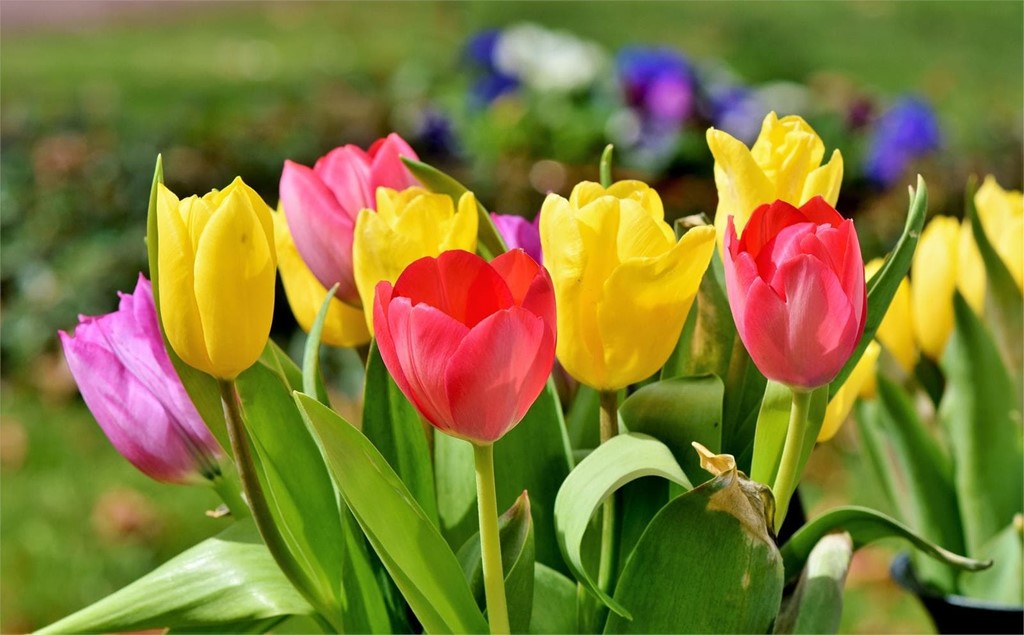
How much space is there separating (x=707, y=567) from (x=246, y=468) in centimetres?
20

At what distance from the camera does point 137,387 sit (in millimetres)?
A: 584

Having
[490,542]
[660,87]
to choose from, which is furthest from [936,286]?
[660,87]

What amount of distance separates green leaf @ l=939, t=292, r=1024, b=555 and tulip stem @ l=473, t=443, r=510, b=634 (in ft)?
1.49

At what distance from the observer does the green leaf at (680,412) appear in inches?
22.2

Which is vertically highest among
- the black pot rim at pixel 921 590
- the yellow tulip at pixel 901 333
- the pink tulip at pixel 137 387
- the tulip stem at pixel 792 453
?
the pink tulip at pixel 137 387

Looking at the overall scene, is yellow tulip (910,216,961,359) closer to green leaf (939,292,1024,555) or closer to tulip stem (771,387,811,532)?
green leaf (939,292,1024,555)

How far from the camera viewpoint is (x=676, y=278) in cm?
51

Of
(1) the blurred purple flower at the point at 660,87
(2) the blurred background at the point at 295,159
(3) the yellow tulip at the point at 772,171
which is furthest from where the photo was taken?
(1) the blurred purple flower at the point at 660,87

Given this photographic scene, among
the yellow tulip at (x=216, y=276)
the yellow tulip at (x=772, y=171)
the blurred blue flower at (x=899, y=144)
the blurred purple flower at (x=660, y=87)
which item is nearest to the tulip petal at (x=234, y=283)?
the yellow tulip at (x=216, y=276)

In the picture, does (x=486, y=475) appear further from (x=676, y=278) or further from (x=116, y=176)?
(x=116, y=176)

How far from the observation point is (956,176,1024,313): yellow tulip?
2.80 feet

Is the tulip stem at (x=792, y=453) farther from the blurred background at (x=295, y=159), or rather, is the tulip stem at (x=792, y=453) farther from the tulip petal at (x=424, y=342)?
the blurred background at (x=295, y=159)

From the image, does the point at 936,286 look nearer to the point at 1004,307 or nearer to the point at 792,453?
the point at 1004,307

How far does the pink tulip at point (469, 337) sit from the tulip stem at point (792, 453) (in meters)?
0.11
